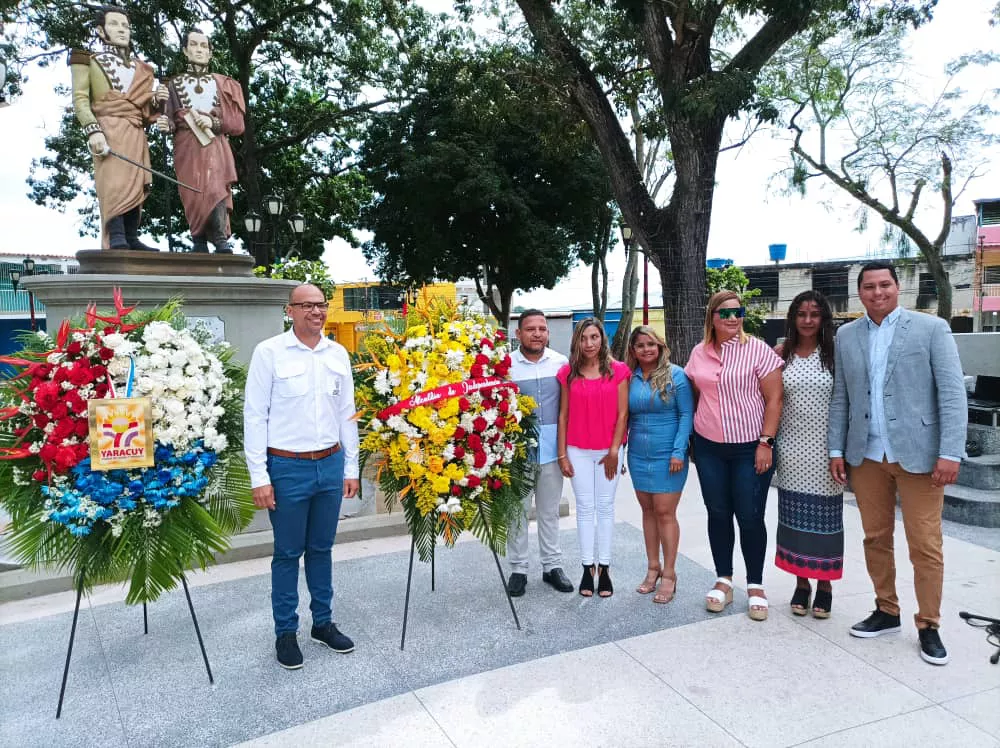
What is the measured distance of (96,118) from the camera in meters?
4.91

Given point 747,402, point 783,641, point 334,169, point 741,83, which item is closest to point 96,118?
point 747,402

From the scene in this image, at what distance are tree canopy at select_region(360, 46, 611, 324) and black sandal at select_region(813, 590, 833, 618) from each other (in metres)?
15.0

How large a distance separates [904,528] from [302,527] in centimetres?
288

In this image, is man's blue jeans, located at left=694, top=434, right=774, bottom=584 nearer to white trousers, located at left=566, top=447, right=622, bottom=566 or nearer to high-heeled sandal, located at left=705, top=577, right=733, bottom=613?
high-heeled sandal, located at left=705, top=577, right=733, bottom=613

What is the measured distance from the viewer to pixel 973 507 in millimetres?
5383

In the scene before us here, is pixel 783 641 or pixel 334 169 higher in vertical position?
pixel 334 169

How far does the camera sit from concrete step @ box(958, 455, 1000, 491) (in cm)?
565

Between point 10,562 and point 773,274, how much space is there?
34993 millimetres

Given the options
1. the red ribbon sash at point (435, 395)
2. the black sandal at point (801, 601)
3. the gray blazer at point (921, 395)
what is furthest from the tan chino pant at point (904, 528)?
the red ribbon sash at point (435, 395)

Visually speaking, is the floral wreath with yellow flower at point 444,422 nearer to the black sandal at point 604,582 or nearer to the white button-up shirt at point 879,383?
the black sandal at point 604,582

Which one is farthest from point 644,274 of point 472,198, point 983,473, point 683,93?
point 983,473

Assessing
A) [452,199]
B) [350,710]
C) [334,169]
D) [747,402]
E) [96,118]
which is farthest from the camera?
[334,169]

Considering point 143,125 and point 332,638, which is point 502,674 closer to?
point 332,638

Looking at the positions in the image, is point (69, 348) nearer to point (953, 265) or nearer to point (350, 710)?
point (350, 710)
